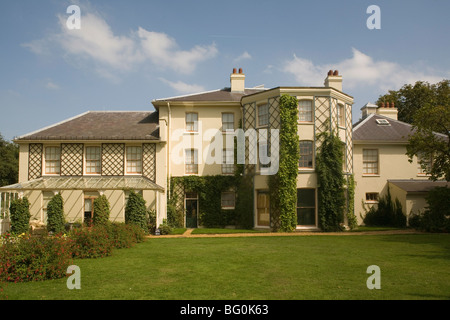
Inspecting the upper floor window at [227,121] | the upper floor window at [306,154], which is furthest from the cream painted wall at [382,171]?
the upper floor window at [227,121]

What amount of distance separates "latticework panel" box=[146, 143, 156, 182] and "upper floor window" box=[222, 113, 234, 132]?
196 inches

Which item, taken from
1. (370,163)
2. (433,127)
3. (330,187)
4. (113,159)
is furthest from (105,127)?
(433,127)

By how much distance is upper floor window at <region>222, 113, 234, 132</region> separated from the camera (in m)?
24.2

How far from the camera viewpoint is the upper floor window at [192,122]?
79.7 ft

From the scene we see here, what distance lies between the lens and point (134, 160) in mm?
22844

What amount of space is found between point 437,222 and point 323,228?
19.6 feet

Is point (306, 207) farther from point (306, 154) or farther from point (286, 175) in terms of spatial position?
point (306, 154)

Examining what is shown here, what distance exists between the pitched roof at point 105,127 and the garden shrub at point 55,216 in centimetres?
459

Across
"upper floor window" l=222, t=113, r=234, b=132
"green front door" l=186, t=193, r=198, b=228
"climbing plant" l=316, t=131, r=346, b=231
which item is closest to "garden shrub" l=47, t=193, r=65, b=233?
"green front door" l=186, t=193, r=198, b=228

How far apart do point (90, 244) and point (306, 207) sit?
12949 millimetres

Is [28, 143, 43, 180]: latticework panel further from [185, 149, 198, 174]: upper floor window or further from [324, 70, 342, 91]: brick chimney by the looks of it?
[324, 70, 342, 91]: brick chimney

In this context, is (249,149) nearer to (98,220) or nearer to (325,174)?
(325,174)
